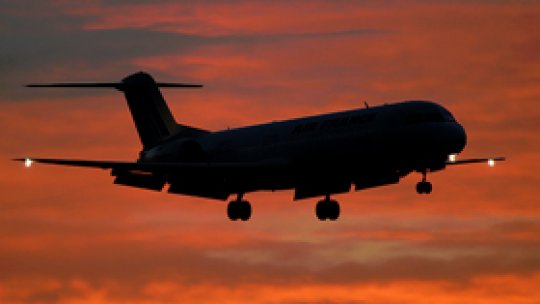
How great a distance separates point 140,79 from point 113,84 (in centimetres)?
148

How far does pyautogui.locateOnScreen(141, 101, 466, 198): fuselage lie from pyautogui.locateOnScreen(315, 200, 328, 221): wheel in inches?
99.9

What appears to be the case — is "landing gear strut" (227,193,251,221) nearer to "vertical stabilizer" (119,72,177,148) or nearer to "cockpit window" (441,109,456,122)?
"vertical stabilizer" (119,72,177,148)

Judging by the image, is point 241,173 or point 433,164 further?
point 241,173

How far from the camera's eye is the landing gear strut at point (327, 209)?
212ft

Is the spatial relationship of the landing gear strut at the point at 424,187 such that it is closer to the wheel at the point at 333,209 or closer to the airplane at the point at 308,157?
the airplane at the point at 308,157

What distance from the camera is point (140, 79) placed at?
74.1 meters

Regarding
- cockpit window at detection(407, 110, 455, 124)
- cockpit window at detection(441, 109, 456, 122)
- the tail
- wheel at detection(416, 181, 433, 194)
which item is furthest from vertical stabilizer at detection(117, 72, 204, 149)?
wheel at detection(416, 181, 433, 194)

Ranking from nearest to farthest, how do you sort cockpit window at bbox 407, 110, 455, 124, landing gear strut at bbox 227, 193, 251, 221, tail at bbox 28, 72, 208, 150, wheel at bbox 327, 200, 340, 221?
cockpit window at bbox 407, 110, 455, 124 → wheel at bbox 327, 200, 340, 221 → landing gear strut at bbox 227, 193, 251, 221 → tail at bbox 28, 72, 208, 150

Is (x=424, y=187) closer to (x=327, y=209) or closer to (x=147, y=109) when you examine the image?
(x=327, y=209)

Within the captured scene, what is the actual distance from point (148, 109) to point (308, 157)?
15.5 meters

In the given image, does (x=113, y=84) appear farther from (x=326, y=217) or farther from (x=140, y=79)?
(x=326, y=217)

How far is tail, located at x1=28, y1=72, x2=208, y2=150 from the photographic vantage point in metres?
72.5

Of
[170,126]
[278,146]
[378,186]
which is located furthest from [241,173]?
[170,126]

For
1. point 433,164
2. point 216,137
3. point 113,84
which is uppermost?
point 113,84
